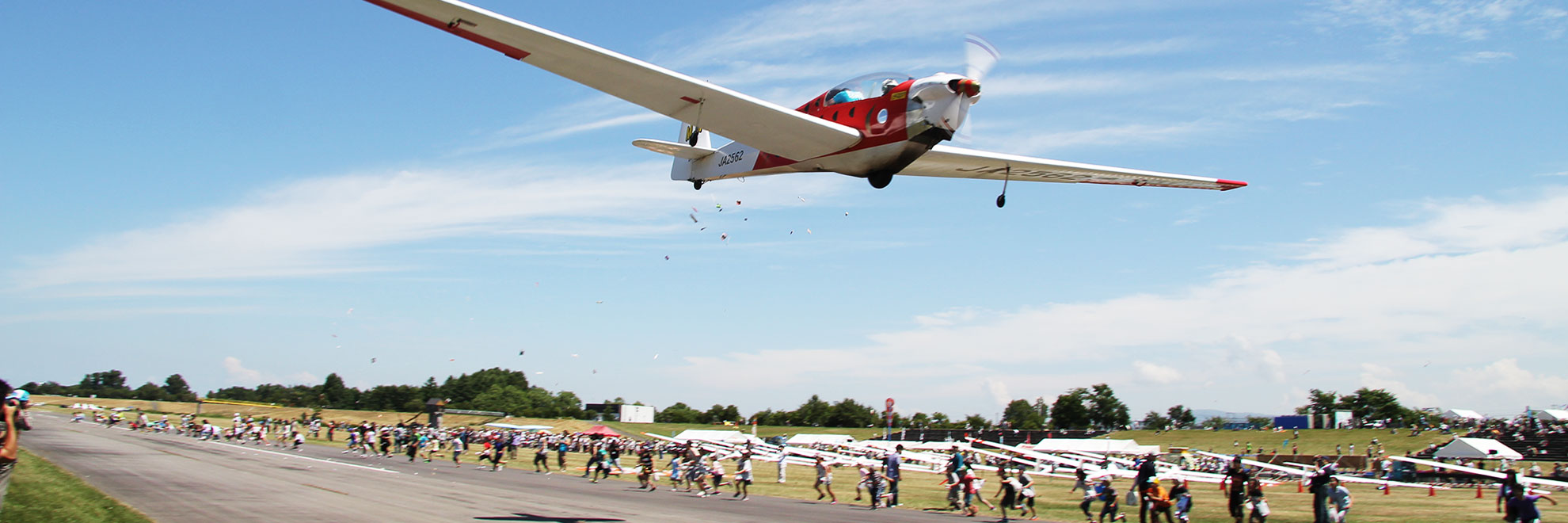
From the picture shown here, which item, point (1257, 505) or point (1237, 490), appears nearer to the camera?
point (1257, 505)

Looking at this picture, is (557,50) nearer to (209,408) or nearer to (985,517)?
(985,517)

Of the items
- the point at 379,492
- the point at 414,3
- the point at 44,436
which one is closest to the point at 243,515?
the point at 379,492

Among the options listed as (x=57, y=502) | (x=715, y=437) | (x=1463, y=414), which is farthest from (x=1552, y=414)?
(x=57, y=502)

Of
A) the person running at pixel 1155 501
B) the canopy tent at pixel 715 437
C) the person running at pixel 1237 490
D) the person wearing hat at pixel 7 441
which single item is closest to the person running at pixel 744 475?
the person running at pixel 1155 501

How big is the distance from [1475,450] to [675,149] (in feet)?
163

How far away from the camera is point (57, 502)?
17.0 m

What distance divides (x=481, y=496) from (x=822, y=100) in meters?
14.0

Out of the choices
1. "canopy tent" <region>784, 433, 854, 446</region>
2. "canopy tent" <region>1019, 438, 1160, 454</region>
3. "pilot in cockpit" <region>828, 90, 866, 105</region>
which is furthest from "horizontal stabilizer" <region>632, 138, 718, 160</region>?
"canopy tent" <region>784, 433, 854, 446</region>

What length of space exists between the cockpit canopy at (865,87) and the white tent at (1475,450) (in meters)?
48.0

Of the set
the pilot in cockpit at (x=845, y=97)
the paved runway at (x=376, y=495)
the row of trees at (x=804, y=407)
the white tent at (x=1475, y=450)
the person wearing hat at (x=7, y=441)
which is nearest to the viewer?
the person wearing hat at (x=7, y=441)

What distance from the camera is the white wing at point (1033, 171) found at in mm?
17359

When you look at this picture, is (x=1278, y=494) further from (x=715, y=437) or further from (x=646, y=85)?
(x=715, y=437)

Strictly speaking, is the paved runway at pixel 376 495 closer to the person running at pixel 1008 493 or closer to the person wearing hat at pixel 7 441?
the person running at pixel 1008 493

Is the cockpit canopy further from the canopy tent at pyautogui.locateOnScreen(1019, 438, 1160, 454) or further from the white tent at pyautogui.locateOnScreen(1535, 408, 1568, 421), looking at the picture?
the white tent at pyautogui.locateOnScreen(1535, 408, 1568, 421)
